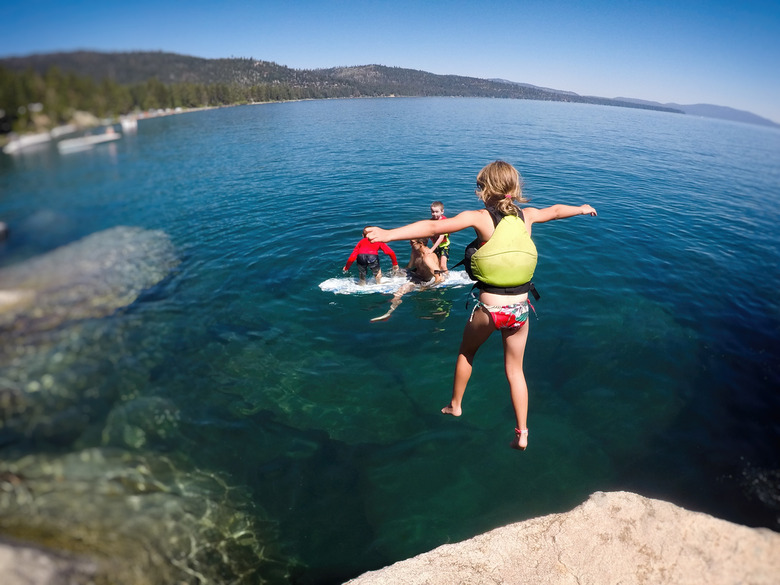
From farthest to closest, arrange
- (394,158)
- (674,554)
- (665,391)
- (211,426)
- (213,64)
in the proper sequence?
(394,158) < (213,64) < (665,391) < (211,426) < (674,554)

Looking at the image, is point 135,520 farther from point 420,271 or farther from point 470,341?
point 420,271

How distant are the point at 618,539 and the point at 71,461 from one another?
21.5 ft

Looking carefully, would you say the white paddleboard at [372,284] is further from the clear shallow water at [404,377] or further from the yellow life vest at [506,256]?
the yellow life vest at [506,256]

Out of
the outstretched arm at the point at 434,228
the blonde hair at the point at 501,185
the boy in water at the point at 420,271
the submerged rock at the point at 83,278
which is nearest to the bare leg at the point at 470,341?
the outstretched arm at the point at 434,228

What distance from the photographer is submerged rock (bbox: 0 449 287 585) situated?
12.9 feet

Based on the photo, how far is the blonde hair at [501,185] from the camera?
3.53m

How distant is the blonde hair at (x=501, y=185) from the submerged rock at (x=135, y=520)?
4.90m

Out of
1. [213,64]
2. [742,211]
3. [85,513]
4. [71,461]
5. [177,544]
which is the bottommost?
[177,544]

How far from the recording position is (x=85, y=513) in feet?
13.9

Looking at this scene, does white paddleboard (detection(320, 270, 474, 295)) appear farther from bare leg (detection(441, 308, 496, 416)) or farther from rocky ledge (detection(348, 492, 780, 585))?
rocky ledge (detection(348, 492, 780, 585))

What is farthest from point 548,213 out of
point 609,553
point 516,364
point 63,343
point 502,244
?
point 63,343

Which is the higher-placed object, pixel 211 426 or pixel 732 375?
pixel 732 375

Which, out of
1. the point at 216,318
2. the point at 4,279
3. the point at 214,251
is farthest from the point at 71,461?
the point at 214,251

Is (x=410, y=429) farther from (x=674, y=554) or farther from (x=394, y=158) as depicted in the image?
(x=394, y=158)
